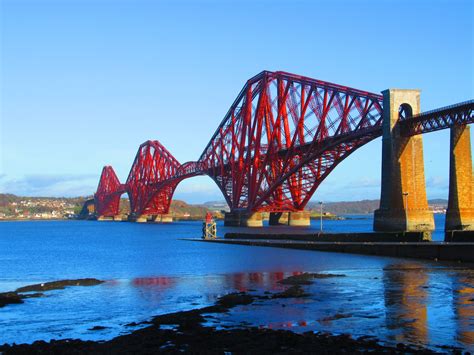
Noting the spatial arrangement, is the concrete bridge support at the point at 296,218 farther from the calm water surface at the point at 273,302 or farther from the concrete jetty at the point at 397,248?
the calm water surface at the point at 273,302

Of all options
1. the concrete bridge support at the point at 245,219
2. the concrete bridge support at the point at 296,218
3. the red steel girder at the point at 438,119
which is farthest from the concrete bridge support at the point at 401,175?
the concrete bridge support at the point at 245,219

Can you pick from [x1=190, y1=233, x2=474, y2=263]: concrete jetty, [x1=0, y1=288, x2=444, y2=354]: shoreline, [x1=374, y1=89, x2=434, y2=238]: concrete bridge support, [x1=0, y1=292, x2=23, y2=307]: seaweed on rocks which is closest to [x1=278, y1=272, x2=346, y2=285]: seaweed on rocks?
[x1=190, y1=233, x2=474, y2=263]: concrete jetty

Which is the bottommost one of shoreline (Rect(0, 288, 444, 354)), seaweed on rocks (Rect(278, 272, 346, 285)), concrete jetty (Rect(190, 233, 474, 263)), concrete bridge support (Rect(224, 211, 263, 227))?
shoreline (Rect(0, 288, 444, 354))

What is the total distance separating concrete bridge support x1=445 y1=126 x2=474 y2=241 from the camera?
52438 millimetres

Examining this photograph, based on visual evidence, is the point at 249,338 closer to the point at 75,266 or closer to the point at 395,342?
the point at 395,342

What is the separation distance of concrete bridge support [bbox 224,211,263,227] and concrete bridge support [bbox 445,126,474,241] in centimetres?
5677

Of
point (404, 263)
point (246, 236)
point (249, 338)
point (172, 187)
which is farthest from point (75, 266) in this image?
point (172, 187)

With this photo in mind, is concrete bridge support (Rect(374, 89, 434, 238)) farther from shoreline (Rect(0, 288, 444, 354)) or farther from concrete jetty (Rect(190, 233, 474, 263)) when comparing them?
shoreline (Rect(0, 288, 444, 354))

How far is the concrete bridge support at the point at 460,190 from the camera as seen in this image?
172ft

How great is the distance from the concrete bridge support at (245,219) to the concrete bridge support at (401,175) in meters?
47.2

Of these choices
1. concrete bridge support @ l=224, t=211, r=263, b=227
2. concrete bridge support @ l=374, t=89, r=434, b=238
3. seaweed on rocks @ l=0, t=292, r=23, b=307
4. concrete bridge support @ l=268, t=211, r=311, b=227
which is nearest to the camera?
seaweed on rocks @ l=0, t=292, r=23, b=307

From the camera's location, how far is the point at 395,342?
663 inches

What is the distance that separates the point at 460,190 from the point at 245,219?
196ft

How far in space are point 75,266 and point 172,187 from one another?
411 ft
